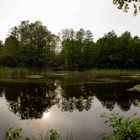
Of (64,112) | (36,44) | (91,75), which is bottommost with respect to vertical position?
(64,112)

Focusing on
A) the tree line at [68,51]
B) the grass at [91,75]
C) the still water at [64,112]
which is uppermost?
the tree line at [68,51]

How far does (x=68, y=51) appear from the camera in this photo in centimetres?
7000

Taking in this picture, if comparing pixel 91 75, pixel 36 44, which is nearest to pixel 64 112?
pixel 91 75

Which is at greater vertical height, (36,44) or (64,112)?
(36,44)

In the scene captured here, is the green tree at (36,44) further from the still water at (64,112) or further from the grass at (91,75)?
the still water at (64,112)

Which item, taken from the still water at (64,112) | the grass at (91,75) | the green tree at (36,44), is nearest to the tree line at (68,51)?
the green tree at (36,44)

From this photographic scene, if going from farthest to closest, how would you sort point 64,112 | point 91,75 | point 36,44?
point 36,44, point 91,75, point 64,112

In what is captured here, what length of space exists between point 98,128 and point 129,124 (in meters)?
7.77

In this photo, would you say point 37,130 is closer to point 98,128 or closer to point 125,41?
point 98,128

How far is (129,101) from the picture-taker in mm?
20531

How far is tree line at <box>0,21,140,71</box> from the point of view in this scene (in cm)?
6475

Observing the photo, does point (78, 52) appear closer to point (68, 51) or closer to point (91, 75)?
point (68, 51)

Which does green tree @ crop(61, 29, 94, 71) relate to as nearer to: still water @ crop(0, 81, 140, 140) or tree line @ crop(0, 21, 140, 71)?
tree line @ crop(0, 21, 140, 71)

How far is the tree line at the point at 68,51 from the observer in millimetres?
64750
